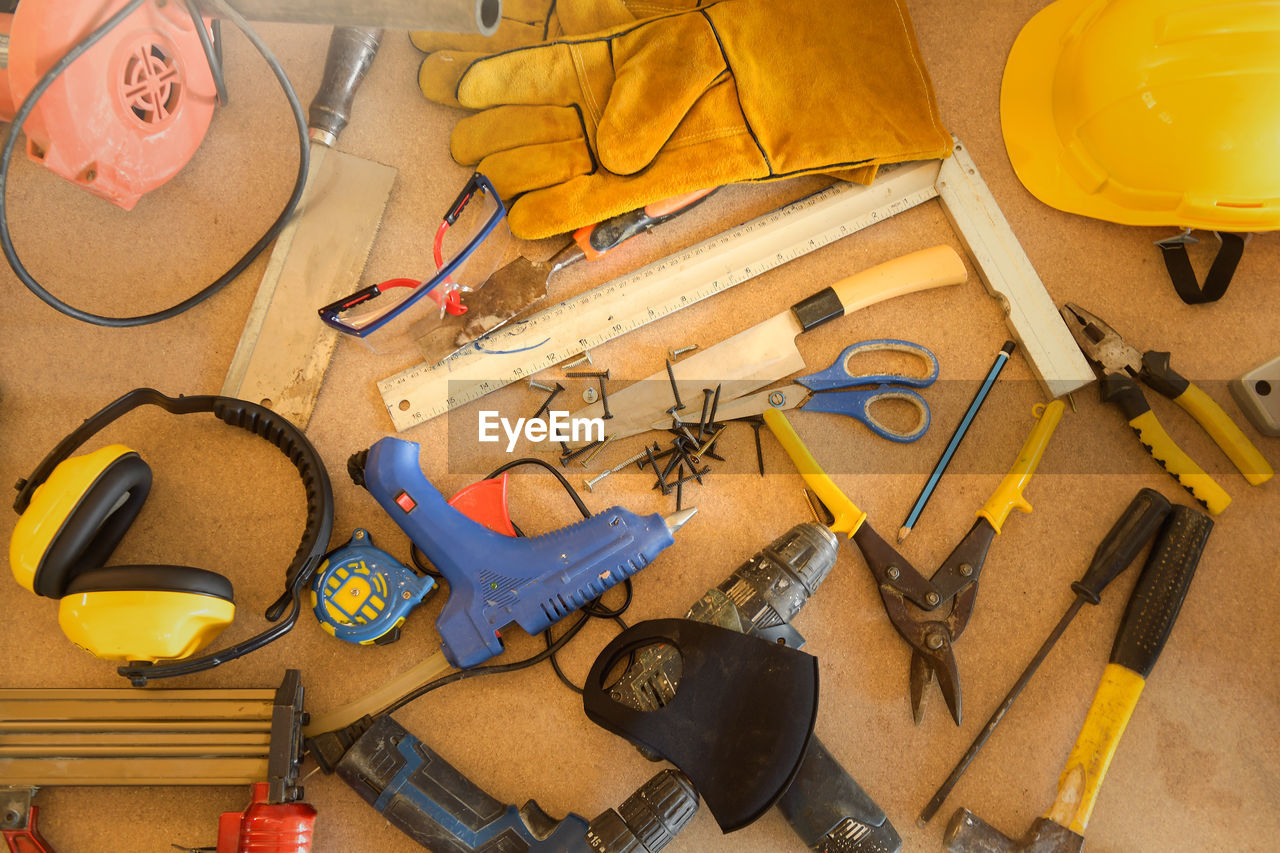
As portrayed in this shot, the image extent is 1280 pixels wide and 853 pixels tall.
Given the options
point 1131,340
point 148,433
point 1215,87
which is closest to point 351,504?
point 148,433

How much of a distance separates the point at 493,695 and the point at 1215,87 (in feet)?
Result: 4.90

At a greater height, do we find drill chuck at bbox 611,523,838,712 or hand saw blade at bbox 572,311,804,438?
hand saw blade at bbox 572,311,804,438

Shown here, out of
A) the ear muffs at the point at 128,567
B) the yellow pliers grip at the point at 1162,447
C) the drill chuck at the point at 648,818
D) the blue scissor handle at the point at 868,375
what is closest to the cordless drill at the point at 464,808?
the drill chuck at the point at 648,818

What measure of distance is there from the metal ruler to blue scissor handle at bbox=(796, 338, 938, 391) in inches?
6.9

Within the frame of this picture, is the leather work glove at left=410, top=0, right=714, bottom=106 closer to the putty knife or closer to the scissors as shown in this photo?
the putty knife

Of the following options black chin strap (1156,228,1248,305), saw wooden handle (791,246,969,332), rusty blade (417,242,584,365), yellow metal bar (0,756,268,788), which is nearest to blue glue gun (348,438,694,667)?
rusty blade (417,242,584,365)

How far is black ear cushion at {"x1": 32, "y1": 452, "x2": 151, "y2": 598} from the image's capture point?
3.59 feet

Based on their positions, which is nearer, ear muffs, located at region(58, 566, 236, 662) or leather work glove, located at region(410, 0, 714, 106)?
ear muffs, located at region(58, 566, 236, 662)

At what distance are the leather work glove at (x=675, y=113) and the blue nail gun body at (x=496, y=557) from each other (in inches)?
19.8

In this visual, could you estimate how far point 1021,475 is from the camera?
1.31 meters

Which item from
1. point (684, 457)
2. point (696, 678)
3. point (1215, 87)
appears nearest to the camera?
point (696, 678)

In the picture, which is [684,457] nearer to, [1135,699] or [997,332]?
[997,332]

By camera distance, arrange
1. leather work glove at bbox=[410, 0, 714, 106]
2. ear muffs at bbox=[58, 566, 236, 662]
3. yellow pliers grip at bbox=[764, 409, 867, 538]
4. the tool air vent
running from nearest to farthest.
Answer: ear muffs at bbox=[58, 566, 236, 662] < the tool air vent < yellow pliers grip at bbox=[764, 409, 867, 538] < leather work glove at bbox=[410, 0, 714, 106]

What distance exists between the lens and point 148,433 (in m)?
1.32
